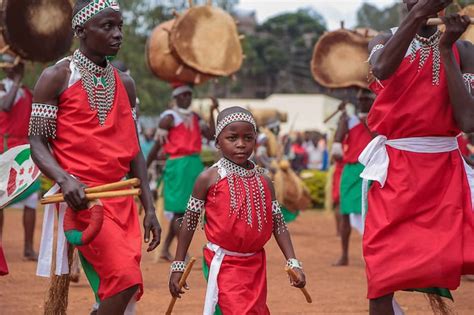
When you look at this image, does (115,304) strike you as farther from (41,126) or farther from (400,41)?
(400,41)

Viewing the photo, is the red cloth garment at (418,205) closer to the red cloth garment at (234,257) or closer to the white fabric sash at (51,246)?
the red cloth garment at (234,257)

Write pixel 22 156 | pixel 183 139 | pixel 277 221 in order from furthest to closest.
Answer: pixel 183 139 < pixel 22 156 < pixel 277 221

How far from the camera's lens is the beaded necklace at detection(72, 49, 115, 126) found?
5289 millimetres

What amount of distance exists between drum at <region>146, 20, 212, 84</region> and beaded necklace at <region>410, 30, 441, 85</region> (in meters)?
6.42

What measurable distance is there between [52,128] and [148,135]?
60.8ft

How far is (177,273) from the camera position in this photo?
5457 millimetres

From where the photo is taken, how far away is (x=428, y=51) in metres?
5.15

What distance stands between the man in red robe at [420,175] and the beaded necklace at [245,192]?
0.64 m

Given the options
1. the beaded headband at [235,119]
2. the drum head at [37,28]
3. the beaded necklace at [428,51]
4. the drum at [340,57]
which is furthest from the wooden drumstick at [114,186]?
the drum at [340,57]

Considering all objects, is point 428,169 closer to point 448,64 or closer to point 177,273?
point 448,64

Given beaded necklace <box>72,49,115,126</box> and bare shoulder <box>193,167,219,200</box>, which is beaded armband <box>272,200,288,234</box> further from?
beaded necklace <box>72,49,115,126</box>

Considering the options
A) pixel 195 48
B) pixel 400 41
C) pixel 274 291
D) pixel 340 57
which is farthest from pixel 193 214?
pixel 340 57

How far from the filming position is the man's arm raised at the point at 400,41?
4742 millimetres

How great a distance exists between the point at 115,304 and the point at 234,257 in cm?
77
